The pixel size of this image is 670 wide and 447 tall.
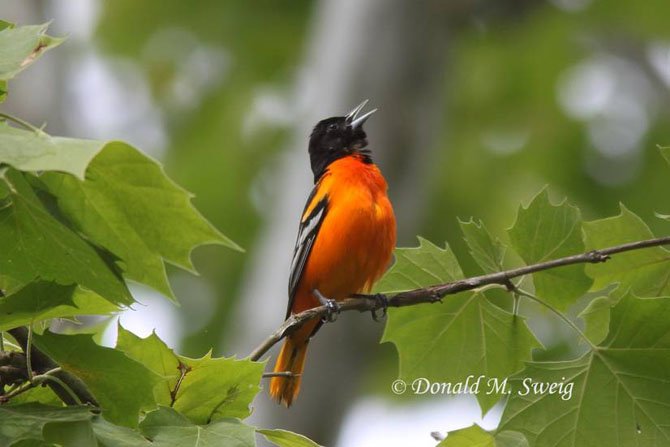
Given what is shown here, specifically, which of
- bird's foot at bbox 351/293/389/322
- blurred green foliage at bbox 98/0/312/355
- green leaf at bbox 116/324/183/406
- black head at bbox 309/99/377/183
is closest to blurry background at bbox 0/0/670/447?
blurred green foliage at bbox 98/0/312/355

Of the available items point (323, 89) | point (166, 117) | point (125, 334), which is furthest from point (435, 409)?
point (125, 334)

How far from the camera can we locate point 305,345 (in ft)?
14.6

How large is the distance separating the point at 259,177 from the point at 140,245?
10.7m

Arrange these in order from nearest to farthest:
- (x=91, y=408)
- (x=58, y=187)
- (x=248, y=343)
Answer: (x=91, y=408) < (x=58, y=187) < (x=248, y=343)

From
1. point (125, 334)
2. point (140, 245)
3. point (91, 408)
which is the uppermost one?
point (140, 245)

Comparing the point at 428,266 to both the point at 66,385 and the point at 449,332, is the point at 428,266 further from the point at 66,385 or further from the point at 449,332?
the point at 66,385

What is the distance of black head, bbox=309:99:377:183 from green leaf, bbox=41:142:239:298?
311 centimetres

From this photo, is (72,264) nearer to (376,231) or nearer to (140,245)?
(140,245)

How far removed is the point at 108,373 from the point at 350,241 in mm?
2427

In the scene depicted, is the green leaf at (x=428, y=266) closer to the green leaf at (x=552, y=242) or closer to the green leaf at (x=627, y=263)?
the green leaf at (x=552, y=242)

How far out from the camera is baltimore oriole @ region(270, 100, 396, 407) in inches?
162

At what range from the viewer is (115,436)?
1.59 metres

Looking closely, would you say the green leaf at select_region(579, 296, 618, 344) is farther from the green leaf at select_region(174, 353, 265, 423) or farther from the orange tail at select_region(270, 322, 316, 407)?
the orange tail at select_region(270, 322, 316, 407)

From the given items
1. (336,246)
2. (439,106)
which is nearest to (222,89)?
(439,106)
